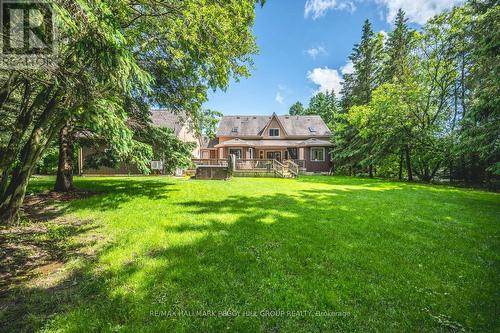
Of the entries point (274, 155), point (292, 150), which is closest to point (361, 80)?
point (292, 150)

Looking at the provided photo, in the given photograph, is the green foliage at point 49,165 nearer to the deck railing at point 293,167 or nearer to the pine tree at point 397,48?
the deck railing at point 293,167

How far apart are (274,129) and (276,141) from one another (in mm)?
2033

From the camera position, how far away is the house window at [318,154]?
28109 mm

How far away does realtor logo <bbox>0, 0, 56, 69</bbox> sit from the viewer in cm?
302

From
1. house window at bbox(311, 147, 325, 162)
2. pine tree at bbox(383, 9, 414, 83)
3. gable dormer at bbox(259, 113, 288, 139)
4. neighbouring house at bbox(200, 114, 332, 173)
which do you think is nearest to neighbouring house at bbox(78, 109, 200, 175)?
neighbouring house at bbox(200, 114, 332, 173)

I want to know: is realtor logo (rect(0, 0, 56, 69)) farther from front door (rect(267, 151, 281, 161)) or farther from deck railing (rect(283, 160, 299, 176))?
front door (rect(267, 151, 281, 161))

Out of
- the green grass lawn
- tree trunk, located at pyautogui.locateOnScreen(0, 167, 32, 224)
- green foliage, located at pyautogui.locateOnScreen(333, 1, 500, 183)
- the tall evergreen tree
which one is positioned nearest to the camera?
the green grass lawn

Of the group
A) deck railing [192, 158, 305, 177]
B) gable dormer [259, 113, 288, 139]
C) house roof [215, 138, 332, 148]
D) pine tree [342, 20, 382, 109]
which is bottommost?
deck railing [192, 158, 305, 177]

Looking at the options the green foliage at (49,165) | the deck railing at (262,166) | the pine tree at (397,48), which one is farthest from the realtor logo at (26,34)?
the pine tree at (397,48)

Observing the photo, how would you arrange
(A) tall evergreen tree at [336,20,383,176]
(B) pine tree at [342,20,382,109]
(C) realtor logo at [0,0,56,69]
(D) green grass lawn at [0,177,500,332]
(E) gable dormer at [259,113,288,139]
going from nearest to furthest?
(D) green grass lawn at [0,177,500,332], (C) realtor logo at [0,0,56,69], (A) tall evergreen tree at [336,20,383,176], (B) pine tree at [342,20,382,109], (E) gable dormer at [259,113,288,139]

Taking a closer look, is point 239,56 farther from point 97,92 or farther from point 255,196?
point 255,196

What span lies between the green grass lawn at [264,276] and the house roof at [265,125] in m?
25.7

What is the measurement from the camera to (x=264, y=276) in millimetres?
3555

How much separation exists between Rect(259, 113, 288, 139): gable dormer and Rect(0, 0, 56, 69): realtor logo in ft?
91.7
